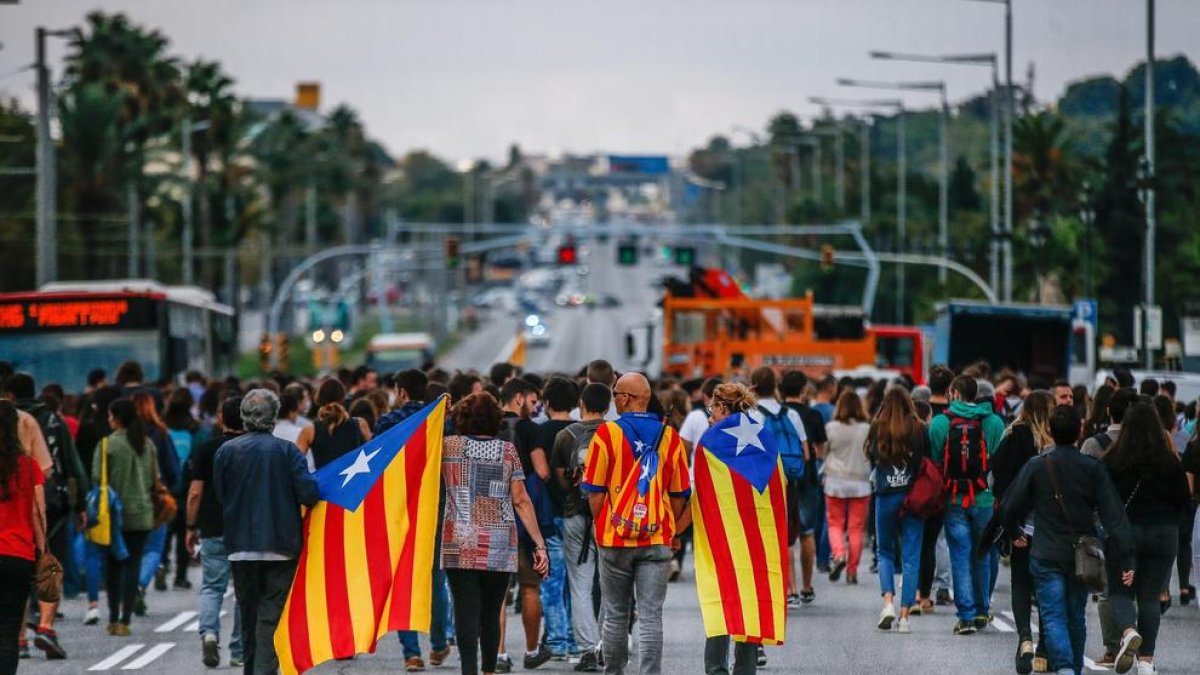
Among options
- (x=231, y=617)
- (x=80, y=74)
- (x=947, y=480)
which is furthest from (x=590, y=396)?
(x=80, y=74)

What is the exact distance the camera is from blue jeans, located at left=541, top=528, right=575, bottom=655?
47.6 feet

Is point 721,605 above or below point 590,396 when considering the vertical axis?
below

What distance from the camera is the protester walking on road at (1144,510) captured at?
1310cm

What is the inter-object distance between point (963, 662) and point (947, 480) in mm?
1877

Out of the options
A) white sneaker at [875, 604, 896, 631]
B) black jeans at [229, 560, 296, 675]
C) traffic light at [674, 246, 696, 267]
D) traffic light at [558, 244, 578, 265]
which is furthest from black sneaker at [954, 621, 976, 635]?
traffic light at [558, 244, 578, 265]

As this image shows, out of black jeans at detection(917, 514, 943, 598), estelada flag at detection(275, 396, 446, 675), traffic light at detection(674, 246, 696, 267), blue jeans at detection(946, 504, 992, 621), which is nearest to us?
estelada flag at detection(275, 396, 446, 675)

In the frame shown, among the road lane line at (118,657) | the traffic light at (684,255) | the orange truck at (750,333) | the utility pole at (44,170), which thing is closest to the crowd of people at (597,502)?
the road lane line at (118,657)

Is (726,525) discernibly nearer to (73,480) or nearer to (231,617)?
(73,480)

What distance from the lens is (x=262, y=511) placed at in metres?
12.2

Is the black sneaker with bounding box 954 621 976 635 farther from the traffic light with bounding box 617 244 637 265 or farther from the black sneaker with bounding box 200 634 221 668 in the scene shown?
the traffic light with bounding box 617 244 637 265

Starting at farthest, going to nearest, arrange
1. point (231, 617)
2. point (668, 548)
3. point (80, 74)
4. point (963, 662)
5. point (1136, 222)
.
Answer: point (1136, 222) < point (80, 74) < point (231, 617) < point (963, 662) < point (668, 548)

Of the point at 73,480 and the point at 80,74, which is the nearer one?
the point at 73,480

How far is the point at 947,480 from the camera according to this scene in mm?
16031

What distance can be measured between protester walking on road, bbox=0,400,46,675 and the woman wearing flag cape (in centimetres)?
333
